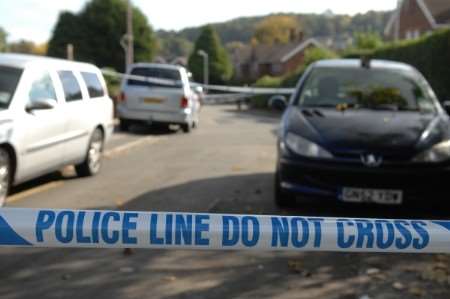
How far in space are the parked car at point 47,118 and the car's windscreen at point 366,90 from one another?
2904mm

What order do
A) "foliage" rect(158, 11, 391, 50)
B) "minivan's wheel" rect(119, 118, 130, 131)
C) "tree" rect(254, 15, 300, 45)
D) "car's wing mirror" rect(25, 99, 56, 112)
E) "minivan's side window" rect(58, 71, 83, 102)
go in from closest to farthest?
"car's wing mirror" rect(25, 99, 56, 112) < "minivan's side window" rect(58, 71, 83, 102) < "minivan's wheel" rect(119, 118, 130, 131) < "tree" rect(254, 15, 300, 45) < "foliage" rect(158, 11, 391, 50)

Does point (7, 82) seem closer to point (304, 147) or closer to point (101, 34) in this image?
point (304, 147)

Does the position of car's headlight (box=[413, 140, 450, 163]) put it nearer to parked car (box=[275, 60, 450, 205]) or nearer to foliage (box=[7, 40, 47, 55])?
parked car (box=[275, 60, 450, 205])

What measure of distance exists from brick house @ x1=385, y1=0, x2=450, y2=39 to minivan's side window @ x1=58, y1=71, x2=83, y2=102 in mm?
35416

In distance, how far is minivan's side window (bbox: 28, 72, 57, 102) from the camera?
6.77m

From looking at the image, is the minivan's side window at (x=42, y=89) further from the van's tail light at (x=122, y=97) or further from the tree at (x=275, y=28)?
the tree at (x=275, y=28)

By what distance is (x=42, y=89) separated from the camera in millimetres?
7016

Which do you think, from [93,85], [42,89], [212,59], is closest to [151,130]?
[93,85]

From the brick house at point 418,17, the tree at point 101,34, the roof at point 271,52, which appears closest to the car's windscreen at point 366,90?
the brick house at point 418,17

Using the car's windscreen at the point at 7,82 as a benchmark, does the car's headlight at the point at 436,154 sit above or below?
below

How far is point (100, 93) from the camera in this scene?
902 cm

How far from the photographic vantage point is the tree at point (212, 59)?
84438mm

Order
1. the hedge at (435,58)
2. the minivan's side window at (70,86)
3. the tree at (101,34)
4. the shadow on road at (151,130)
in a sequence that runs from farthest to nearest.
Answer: the tree at (101,34), the hedge at (435,58), the shadow on road at (151,130), the minivan's side window at (70,86)

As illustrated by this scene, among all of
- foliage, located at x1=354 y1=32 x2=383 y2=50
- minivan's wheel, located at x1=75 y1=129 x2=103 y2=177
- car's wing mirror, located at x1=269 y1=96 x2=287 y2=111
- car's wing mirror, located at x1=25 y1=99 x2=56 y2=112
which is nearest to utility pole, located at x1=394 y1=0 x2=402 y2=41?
foliage, located at x1=354 y1=32 x2=383 y2=50
